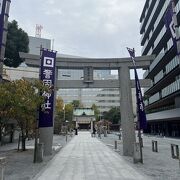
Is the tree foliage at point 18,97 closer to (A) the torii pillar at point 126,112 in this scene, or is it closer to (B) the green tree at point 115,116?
(A) the torii pillar at point 126,112

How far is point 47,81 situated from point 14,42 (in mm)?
7800

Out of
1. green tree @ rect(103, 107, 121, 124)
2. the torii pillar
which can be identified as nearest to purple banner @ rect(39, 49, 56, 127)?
the torii pillar

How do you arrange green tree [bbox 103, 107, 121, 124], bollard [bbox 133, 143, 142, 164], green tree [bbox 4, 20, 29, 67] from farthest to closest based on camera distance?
green tree [bbox 103, 107, 121, 124]
green tree [bbox 4, 20, 29, 67]
bollard [bbox 133, 143, 142, 164]

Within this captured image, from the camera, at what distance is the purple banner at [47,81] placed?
19000mm

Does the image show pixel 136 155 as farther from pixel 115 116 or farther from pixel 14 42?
pixel 115 116

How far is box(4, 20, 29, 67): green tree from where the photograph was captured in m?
25.3

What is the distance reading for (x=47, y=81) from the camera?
19844 millimetres

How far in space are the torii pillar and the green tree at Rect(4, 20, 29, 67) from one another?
10039mm

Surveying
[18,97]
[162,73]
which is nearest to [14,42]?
[18,97]

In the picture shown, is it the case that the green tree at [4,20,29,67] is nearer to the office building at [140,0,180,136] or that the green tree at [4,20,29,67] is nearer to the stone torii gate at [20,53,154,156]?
the stone torii gate at [20,53,154,156]

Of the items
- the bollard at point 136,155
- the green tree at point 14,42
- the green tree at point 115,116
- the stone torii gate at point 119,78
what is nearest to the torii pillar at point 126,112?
the stone torii gate at point 119,78

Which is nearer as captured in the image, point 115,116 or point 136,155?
point 136,155

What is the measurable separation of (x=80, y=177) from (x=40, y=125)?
734 cm

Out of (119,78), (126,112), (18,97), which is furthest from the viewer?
(119,78)
